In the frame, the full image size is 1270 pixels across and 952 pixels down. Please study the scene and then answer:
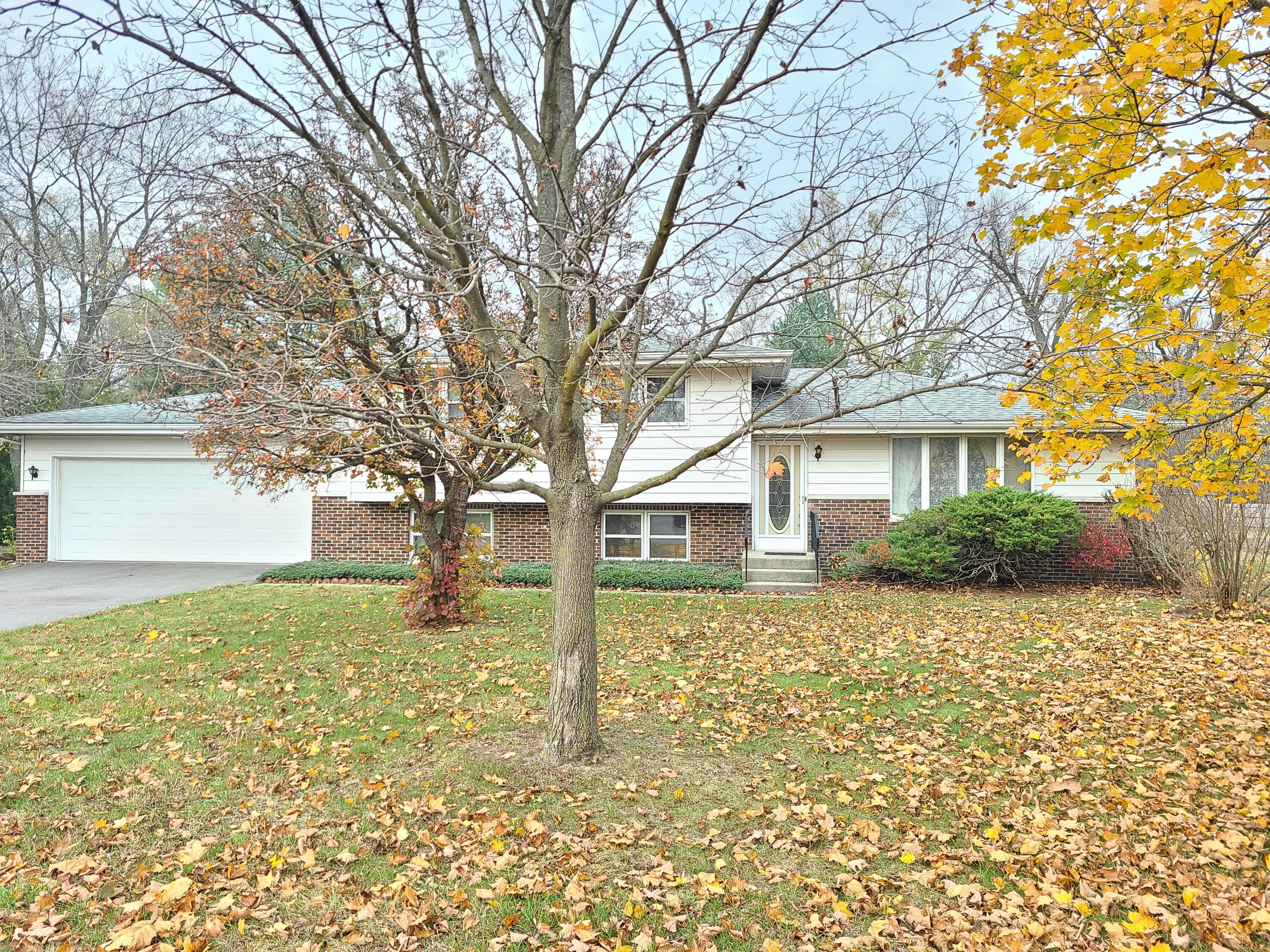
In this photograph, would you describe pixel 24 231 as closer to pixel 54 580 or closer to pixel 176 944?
pixel 54 580

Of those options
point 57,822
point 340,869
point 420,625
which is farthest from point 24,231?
point 340,869

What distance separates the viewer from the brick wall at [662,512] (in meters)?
14.6

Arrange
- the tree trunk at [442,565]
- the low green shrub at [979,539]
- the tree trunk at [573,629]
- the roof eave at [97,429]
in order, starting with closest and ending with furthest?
the tree trunk at [573,629] → the tree trunk at [442,565] → the low green shrub at [979,539] → the roof eave at [97,429]

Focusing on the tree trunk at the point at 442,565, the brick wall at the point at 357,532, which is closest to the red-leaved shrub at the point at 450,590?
the tree trunk at the point at 442,565

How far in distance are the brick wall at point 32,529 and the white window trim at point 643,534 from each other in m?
11.8

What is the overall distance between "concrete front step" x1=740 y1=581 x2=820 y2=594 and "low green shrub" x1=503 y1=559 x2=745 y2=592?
0.65ft

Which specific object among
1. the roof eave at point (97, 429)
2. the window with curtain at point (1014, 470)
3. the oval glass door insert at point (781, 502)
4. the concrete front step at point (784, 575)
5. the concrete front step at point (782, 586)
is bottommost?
the concrete front step at point (782, 586)

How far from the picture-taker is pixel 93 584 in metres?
12.8

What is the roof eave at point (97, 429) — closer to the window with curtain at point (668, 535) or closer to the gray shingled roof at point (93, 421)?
the gray shingled roof at point (93, 421)

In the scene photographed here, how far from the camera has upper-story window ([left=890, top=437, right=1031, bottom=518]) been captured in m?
14.2

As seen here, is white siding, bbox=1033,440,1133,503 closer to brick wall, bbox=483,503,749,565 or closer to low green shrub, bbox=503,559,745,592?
brick wall, bbox=483,503,749,565

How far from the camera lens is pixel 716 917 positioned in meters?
3.41

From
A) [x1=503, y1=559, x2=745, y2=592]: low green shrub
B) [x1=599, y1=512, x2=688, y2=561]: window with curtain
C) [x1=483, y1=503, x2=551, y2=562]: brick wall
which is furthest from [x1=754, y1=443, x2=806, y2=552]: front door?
[x1=483, y1=503, x2=551, y2=562]: brick wall

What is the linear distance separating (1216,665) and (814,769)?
15.4 feet
